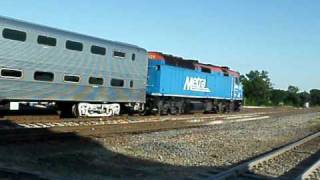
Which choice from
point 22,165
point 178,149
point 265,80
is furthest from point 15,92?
point 265,80

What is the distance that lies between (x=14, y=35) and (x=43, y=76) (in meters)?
2.33

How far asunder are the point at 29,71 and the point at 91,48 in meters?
4.06

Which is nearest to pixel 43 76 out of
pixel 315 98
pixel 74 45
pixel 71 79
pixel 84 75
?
pixel 71 79

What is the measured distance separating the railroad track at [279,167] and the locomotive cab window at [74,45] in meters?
10.1

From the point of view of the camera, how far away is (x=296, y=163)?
523 inches

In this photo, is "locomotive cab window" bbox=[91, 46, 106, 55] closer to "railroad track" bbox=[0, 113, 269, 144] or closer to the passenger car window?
the passenger car window

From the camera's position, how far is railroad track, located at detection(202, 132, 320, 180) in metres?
10.2

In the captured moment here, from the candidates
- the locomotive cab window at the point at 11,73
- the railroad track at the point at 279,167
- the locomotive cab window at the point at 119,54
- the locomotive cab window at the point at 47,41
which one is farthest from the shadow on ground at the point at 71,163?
the locomotive cab window at the point at 119,54

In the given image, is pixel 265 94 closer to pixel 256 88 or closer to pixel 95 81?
pixel 256 88

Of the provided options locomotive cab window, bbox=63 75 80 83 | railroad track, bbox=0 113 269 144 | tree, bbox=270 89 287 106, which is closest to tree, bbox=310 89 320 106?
tree, bbox=270 89 287 106

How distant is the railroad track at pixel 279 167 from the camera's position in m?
10.2

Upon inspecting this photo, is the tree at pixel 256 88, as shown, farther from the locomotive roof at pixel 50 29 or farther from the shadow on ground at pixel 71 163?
the shadow on ground at pixel 71 163

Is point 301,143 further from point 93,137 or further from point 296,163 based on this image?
point 93,137

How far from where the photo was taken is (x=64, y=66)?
2153cm
